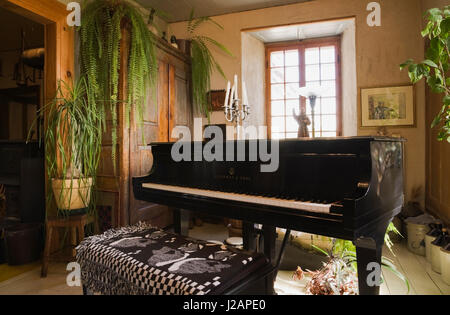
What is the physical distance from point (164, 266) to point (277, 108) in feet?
11.6

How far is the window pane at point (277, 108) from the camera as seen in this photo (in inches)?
172

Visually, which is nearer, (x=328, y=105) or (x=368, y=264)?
(x=368, y=264)

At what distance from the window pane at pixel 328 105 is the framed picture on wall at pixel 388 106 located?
0.59m

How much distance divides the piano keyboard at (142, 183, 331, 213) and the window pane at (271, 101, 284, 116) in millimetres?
2838

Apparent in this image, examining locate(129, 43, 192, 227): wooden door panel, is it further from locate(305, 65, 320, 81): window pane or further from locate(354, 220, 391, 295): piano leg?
locate(354, 220, 391, 295): piano leg

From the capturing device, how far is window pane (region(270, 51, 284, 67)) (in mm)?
4367

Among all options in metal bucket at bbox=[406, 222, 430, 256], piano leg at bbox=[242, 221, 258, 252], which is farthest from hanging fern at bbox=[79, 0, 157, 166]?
metal bucket at bbox=[406, 222, 430, 256]

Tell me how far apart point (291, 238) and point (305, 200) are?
1319 mm

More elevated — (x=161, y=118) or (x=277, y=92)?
(x=277, y=92)

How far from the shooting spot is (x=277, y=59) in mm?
4387

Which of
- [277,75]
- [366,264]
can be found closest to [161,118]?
[277,75]

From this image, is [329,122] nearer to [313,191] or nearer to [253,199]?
[313,191]

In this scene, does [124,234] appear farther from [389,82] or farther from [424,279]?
[389,82]

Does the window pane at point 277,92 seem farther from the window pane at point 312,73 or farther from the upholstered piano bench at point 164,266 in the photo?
the upholstered piano bench at point 164,266
